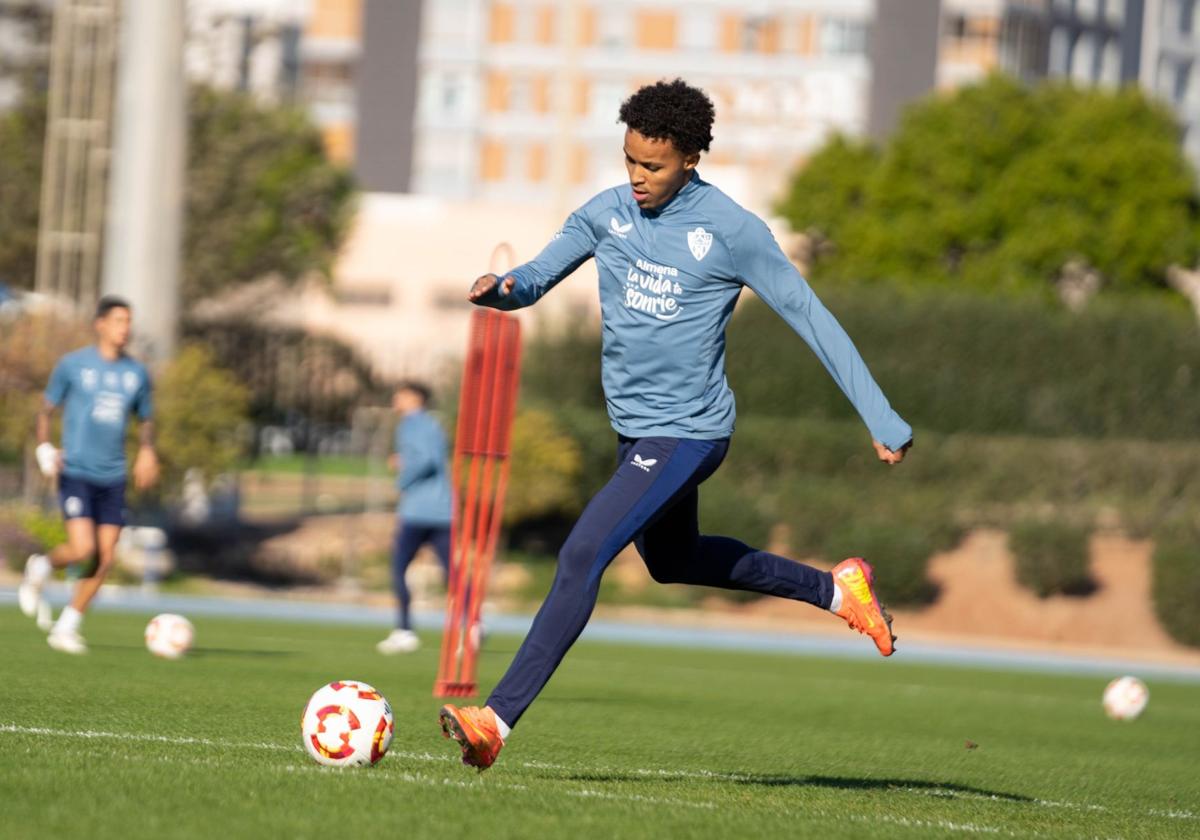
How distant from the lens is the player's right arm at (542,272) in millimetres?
8084

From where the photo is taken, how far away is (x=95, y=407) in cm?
1450

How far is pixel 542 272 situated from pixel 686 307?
575 millimetres

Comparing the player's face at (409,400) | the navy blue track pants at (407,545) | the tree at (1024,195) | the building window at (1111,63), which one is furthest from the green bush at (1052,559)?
the building window at (1111,63)

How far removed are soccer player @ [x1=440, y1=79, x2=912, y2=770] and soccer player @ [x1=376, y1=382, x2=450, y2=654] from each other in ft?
32.2

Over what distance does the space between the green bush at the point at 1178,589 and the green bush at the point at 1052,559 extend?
1137mm

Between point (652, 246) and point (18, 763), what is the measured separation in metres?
2.97

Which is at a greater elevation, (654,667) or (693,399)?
(693,399)

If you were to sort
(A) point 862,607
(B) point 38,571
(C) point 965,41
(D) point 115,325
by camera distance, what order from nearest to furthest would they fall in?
(A) point 862,607, (D) point 115,325, (B) point 38,571, (C) point 965,41

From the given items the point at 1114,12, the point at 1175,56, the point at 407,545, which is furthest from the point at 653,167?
the point at 1175,56

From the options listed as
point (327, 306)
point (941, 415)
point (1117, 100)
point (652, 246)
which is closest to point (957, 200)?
point (1117, 100)

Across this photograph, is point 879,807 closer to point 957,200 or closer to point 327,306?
point 957,200

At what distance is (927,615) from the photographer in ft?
97.6

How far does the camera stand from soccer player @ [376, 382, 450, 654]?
1816cm

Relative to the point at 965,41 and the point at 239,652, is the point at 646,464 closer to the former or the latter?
the point at 239,652
